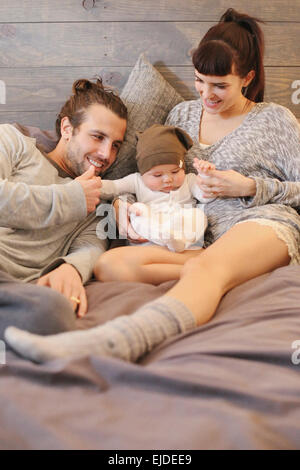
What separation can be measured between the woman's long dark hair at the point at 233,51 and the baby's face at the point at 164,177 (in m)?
0.33

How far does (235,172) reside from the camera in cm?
142

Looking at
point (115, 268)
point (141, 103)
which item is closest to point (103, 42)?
point (141, 103)

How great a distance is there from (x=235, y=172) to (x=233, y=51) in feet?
1.36

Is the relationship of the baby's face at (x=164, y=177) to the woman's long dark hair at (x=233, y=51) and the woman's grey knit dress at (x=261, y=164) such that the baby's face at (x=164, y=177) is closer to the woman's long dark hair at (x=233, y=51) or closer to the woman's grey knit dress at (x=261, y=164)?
the woman's grey knit dress at (x=261, y=164)

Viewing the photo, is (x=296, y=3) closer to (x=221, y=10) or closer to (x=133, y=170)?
(x=221, y=10)

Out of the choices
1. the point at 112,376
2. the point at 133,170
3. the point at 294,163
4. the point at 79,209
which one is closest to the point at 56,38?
the point at 133,170

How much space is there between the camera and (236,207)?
1466 millimetres

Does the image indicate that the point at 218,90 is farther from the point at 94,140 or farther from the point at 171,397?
the point at 171,397

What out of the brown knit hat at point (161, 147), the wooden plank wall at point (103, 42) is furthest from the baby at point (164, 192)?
the wooden plank wall at point (103, 42)

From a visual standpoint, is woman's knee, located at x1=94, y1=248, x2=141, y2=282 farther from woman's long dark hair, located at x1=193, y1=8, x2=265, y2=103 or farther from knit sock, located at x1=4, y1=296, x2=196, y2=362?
woman's long dark hair, located at x1=193, y1=8, x2=265, y2=103

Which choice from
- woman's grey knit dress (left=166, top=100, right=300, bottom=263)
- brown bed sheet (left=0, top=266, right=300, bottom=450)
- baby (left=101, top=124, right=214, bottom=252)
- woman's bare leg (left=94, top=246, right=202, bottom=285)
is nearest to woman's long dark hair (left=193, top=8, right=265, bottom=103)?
woman's grey knit dress (left=166, top=100, right=300, bottom=263)

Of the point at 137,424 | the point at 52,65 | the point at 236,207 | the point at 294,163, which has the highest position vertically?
the point at 52,65

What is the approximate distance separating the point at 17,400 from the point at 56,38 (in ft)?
5.14

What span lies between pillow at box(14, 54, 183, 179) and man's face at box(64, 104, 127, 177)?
120 mm
